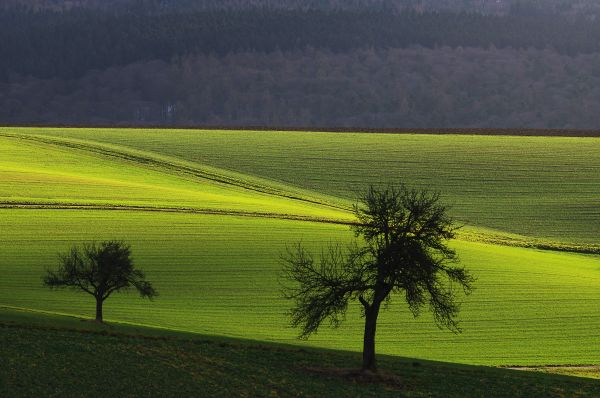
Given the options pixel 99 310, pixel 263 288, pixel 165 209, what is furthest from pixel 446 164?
pixel 99 310

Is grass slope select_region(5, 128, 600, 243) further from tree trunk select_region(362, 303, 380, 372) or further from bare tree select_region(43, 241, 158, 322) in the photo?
tree trunk select_region(362, 303, 380, 372)

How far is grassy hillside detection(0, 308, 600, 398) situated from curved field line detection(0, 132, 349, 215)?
39.4 metres

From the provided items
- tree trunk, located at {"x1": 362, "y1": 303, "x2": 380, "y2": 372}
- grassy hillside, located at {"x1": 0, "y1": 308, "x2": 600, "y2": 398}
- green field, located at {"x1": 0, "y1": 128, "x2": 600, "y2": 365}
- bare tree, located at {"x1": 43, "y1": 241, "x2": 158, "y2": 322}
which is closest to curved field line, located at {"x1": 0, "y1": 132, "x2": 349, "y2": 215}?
green field, located at {"x1": 0, "y1": 128, "x2": 600, "y2": 365}

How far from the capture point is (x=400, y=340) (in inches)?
1720

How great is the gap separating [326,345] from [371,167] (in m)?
52.2

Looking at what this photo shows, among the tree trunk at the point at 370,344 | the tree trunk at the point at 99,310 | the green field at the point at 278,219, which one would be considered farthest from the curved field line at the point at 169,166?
the tree trunk at the point at 370,344

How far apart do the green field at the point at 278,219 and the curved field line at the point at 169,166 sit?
26 cm

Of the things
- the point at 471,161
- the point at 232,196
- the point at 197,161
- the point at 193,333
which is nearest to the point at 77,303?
the point at 193,333

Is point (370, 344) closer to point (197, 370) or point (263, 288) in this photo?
point (197, 370)

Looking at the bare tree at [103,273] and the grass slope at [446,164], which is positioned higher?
the grass slope at [446,164]

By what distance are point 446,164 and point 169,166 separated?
23033mm

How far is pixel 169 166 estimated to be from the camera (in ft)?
292

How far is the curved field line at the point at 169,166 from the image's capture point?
80.1 m

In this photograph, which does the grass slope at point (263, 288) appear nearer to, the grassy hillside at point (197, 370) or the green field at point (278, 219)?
the green field at point (278, 219)
